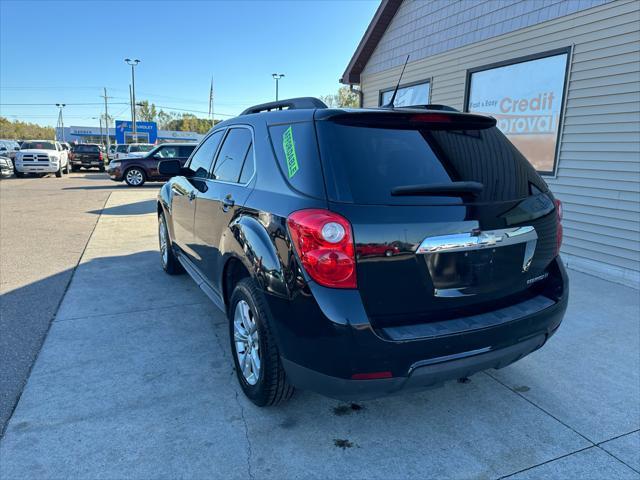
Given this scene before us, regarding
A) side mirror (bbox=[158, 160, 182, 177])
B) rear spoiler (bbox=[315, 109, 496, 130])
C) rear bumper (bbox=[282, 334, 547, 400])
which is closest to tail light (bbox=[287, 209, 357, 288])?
rear bumper (bbox=[282, 334, 547, 400])

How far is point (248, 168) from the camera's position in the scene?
2.92 m

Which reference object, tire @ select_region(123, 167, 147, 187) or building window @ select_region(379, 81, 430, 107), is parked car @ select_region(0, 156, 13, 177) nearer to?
tire @ select_region(123, 167, 147, 187)

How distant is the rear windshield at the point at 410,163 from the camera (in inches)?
83.8

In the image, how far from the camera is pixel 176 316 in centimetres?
416

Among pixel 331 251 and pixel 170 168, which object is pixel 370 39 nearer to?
pixel 170 168

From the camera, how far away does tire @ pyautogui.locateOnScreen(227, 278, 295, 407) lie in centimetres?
242

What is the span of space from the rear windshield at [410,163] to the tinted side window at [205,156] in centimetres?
174

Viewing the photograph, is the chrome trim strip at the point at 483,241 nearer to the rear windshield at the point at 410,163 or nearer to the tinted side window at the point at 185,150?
the rear windshield at the point at 410,163

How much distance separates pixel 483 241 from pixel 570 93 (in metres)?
5.16

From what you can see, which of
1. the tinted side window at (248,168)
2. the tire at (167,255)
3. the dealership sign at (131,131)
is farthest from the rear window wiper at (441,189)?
the dealership sign at (131,131)

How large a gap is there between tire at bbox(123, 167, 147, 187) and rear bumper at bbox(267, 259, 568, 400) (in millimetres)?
17337

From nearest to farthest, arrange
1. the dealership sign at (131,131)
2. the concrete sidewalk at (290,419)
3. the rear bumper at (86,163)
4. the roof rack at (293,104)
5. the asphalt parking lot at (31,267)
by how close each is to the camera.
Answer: the concrete sidewalk at (290,419)
the roof rack at (293,104)
the asphalt parking lot at (31,267)
the rear bumper at (86,163)
the dealership sign at (131,131)

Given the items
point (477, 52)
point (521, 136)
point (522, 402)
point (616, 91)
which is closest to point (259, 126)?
point (522, 402)

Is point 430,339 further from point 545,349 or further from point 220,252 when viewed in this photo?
point 545,349
